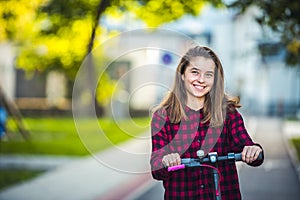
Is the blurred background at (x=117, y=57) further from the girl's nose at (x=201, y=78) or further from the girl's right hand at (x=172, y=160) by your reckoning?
the girl's right hand at (x=172, y=160)

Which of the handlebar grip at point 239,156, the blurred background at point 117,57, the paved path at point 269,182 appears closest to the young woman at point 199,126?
the handlebar grip at point 239,156

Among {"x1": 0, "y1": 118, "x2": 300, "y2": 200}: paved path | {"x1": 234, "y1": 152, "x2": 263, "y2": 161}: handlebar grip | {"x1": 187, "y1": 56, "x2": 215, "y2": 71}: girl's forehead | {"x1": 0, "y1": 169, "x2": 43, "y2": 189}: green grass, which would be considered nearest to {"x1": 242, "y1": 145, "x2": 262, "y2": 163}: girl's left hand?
{"x1": 234, "y1": 152, "x2": 263, "y2": 161}: handlebar grip

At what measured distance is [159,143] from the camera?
304 cm

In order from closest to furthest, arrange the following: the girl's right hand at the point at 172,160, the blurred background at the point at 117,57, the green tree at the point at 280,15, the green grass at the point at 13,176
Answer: the girl's right hand at the point at 172,160 < the blurred background at the point at 117,57 < the green tree at the point at 280,15 < the green grass at the point at 13,176

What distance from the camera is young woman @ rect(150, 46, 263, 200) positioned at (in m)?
3.10

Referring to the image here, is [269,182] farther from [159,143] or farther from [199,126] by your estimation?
[159,143]

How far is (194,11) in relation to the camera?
253 inches

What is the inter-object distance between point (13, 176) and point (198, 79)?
25.5 ft

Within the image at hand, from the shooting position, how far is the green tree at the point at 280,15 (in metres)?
7.12

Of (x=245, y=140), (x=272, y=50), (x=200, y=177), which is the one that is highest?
(x=272, y=50)

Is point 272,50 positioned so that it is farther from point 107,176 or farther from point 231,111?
point 231,111

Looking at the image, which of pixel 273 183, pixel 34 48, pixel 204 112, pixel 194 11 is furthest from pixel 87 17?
pixel 34 48

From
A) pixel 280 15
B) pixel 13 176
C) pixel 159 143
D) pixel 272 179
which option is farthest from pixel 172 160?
pixel 13 176

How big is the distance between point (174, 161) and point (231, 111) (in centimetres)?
50
